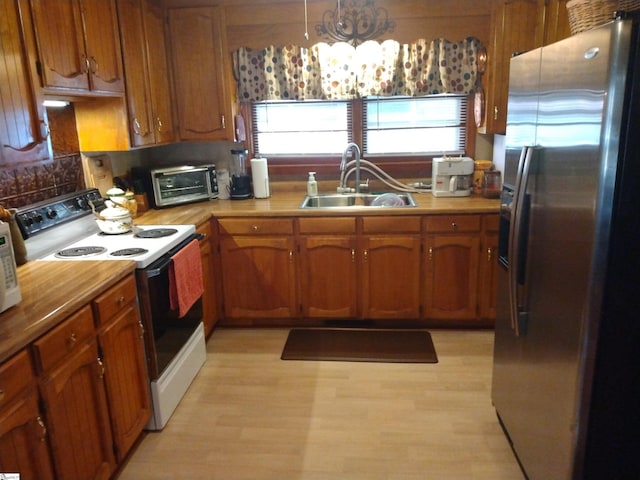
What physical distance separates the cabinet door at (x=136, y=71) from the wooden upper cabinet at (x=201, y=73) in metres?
0.35

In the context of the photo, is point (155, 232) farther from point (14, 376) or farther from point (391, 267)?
point (391, 267)

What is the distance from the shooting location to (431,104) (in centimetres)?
369

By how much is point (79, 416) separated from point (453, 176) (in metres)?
2.64

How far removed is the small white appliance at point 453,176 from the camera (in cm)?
335

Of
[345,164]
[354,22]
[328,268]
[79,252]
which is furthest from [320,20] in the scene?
[79,252]

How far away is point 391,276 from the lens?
10.7ft

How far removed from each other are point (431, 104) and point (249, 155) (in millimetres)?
1442

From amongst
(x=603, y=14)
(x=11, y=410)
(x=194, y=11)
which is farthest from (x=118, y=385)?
(x=194, y=11)

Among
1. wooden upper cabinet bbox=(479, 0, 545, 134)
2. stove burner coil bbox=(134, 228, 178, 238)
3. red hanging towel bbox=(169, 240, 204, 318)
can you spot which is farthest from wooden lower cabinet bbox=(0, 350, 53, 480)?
wooden upper cabinet bbox=(479, 0, 545, 134)

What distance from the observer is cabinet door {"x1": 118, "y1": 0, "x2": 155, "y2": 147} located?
9.21 ft

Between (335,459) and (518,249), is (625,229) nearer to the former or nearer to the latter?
(518,249)

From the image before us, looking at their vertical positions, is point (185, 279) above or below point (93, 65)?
below

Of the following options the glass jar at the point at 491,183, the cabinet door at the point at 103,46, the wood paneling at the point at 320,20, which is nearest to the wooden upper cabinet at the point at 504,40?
the wood paneling at the point at 320,20

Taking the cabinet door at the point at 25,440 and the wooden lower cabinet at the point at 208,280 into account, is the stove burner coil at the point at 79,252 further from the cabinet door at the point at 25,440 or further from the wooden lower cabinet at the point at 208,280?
the cabinet door at the point at 25,440
